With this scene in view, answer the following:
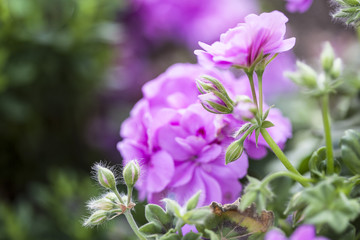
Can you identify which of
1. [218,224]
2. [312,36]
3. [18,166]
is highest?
[312,36]

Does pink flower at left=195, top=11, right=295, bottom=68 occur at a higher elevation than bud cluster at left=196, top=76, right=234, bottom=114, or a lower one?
higher

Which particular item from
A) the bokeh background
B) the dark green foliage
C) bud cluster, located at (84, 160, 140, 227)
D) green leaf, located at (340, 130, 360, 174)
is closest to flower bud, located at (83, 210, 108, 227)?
bud cluster, located at (84, 160, 140, 227)

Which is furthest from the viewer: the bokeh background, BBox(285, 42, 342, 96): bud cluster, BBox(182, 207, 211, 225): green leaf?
the bokeh background

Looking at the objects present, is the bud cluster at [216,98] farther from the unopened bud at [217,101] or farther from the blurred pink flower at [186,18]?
the blurred pink flower at [186,18]

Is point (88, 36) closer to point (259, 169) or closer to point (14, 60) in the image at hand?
point (14, 60)

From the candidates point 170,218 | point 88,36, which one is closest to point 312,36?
point 88,36

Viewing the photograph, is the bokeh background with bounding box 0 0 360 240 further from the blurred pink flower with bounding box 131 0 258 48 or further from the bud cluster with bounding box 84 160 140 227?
the bud cluster with bounding box 84 160 140 227

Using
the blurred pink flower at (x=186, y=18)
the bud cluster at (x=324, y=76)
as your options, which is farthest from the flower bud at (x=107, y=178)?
the blurred pink flower at (x=186, y=18)
